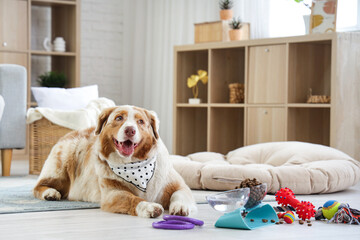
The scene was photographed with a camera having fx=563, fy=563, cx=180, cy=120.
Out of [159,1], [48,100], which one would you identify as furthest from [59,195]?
[159,1]

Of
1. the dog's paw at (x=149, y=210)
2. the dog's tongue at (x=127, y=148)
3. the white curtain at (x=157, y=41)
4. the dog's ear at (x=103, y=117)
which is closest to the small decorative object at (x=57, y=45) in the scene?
the white curtain at (x=157, y=41)

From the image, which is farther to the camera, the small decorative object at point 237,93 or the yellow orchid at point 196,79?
the yellow orchid at point 196,79

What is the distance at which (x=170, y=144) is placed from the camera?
5613 millimetres

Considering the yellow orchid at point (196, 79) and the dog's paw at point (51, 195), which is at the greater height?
the yellow orchid at point (196, 79)

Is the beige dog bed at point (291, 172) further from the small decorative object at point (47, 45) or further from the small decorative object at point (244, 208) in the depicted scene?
the small decorative object at point (47, 45)

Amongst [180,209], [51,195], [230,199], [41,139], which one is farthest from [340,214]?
[41,139]

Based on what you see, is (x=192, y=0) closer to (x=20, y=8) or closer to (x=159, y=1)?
(x=159, y=1)

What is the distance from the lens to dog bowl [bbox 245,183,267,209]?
2182mm

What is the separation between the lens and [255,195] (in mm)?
2186

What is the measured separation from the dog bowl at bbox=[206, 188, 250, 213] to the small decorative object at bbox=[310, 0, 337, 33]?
218 cm

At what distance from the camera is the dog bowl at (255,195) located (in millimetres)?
2182

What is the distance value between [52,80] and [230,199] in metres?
3.53

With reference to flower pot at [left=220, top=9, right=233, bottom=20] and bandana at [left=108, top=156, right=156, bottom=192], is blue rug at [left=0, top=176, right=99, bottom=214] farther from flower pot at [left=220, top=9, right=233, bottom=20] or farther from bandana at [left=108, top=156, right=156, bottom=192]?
flower pot at [left=220, top=9, right=233, bottom=20]

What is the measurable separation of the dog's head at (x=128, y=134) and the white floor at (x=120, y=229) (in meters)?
0.26
